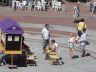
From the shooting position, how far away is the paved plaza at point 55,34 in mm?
22875

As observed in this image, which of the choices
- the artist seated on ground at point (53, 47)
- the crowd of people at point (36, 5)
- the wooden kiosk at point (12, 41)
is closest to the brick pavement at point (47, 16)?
the crowd of people at point (36, 5)

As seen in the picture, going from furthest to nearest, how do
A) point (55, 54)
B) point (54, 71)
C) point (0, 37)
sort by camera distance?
point (0, 37)
point (55, 54)
point (54, 71)

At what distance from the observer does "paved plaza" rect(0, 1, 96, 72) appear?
901 inches

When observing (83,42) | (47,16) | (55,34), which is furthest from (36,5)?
(83,42)

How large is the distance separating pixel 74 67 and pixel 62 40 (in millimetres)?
7960

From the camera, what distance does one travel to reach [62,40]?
30969mm

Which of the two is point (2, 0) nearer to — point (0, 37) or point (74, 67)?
point (0, 37)

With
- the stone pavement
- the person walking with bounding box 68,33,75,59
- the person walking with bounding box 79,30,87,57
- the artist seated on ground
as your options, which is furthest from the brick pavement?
the artist seated on ground

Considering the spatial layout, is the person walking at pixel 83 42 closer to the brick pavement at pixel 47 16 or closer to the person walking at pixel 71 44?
the person walking at pixel 71 44

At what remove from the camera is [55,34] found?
109ft

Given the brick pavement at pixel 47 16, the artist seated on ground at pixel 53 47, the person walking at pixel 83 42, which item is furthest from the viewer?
the brick pavement at pixel 47 16

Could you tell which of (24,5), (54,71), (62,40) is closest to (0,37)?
(54,71)

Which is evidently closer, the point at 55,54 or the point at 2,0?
the point at 55,54

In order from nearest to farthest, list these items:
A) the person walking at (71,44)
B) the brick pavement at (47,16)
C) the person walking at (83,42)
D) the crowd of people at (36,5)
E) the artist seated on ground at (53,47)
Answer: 1. the artist seated on ground at (53,47)
2. the person walking at (71,44)
3. the person walking at (83,42)
4. the brick pavement at (47,16)
5. the crowd of people at (36,5)
